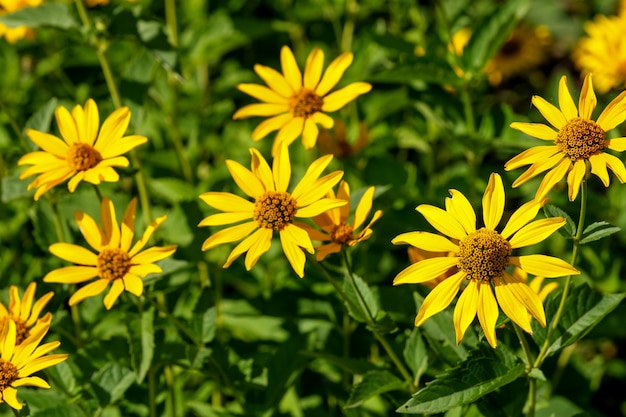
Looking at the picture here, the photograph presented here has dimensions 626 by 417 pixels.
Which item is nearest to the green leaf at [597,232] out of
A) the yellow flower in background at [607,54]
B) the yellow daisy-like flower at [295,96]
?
the yellow daisy-like flower at [295,96]

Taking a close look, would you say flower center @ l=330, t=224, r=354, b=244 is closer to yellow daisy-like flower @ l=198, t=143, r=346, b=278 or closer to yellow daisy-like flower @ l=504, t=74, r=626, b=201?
yellow daisy-like flower @ l=198, t=143, r=346, b=278

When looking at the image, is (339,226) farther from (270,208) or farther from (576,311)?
(576,311)

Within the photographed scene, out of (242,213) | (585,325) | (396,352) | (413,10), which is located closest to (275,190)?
(242,213)

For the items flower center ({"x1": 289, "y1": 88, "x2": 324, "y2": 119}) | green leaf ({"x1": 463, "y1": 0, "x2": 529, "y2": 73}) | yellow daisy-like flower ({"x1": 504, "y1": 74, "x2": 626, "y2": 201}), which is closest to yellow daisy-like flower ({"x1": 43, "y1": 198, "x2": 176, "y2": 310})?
flower center ({"x1": 289, "y1": 88, "x2": 324, "y2": 119})

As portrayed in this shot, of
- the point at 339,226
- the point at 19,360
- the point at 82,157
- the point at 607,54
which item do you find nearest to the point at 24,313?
the point at 19,360

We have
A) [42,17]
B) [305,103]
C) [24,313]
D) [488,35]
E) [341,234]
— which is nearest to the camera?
[341,234]

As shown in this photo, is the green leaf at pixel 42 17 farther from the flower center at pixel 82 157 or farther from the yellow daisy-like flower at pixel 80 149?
the flower center at pixel 82 157

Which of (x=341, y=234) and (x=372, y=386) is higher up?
(x=341, y=234)
